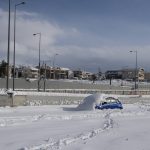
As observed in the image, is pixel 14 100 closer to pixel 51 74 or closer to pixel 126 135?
pixel 126 135

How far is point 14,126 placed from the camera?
20.1 metres

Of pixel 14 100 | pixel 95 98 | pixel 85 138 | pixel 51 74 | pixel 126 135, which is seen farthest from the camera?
pixel 51 74

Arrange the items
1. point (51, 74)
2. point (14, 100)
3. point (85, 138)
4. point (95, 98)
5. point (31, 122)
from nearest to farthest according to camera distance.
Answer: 1. point (85, 138)
2. point (31, 122)
3. point (95, 98)
4. point (14, 100)
5. point (51, 74)

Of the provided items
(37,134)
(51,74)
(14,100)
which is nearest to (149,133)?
(37,134)

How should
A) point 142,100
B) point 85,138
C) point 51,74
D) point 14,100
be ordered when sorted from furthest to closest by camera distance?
1. point 51,74
2. point 142,100
3. point 14,100
4. point 85,138

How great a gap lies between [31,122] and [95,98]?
12873 mm

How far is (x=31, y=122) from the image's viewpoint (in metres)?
22.2

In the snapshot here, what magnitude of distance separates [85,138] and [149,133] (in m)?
3.17

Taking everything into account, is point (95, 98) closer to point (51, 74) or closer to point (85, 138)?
point (85, 138)

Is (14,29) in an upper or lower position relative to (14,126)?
upper

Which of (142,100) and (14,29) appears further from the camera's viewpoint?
(142,100)

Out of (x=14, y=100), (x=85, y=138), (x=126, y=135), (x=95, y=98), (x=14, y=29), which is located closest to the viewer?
(x=85, y=138)

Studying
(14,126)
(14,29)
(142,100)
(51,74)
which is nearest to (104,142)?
(14,126)

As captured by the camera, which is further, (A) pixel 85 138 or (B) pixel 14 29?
(B) pixel 14 29
